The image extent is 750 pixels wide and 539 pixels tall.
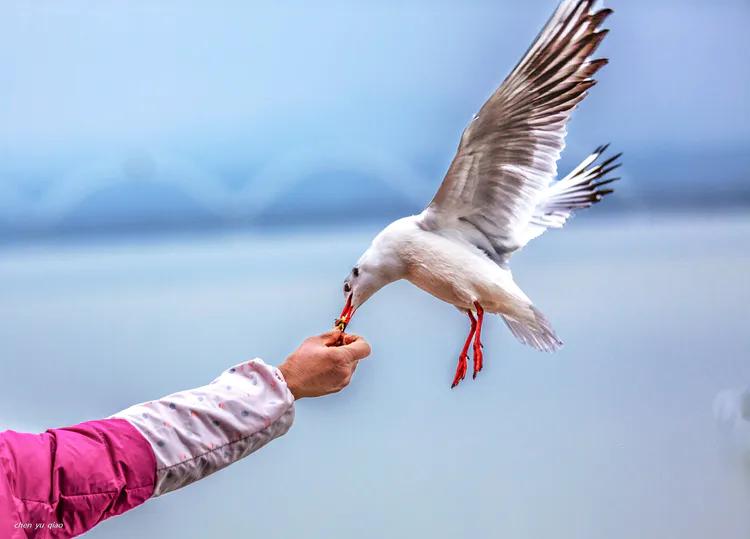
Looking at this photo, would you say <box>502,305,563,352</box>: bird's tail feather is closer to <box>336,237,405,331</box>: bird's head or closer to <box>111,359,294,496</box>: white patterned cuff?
<box>336,237,405,331</box>: bird's head

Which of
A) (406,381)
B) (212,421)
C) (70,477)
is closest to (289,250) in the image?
(406,381)

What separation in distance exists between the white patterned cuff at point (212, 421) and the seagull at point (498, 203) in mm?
190

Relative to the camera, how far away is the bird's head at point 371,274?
95 cm

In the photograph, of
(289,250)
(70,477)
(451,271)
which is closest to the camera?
(70,477)

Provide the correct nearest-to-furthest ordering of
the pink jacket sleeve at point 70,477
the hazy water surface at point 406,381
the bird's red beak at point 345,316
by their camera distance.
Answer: the pink jacket sleeve at point 70,477, the bird's red beak at point 345,316, the hazy water surface at point 406,381

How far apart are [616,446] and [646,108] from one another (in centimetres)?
52

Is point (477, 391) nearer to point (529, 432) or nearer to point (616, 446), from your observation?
point (529, 432)

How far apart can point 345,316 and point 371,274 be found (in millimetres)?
55

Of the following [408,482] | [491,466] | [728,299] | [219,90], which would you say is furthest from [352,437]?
[728,299]

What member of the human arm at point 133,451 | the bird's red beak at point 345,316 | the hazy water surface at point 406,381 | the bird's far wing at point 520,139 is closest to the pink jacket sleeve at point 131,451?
the human arm at point 133,451

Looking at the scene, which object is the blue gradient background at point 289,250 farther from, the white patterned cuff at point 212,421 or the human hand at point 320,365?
the white patterned cuff at point 212,421

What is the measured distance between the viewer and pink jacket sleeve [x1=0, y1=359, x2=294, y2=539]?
59 centimetres

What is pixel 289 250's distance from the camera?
3.98 ft

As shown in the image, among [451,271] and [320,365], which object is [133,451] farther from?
[451,271]
